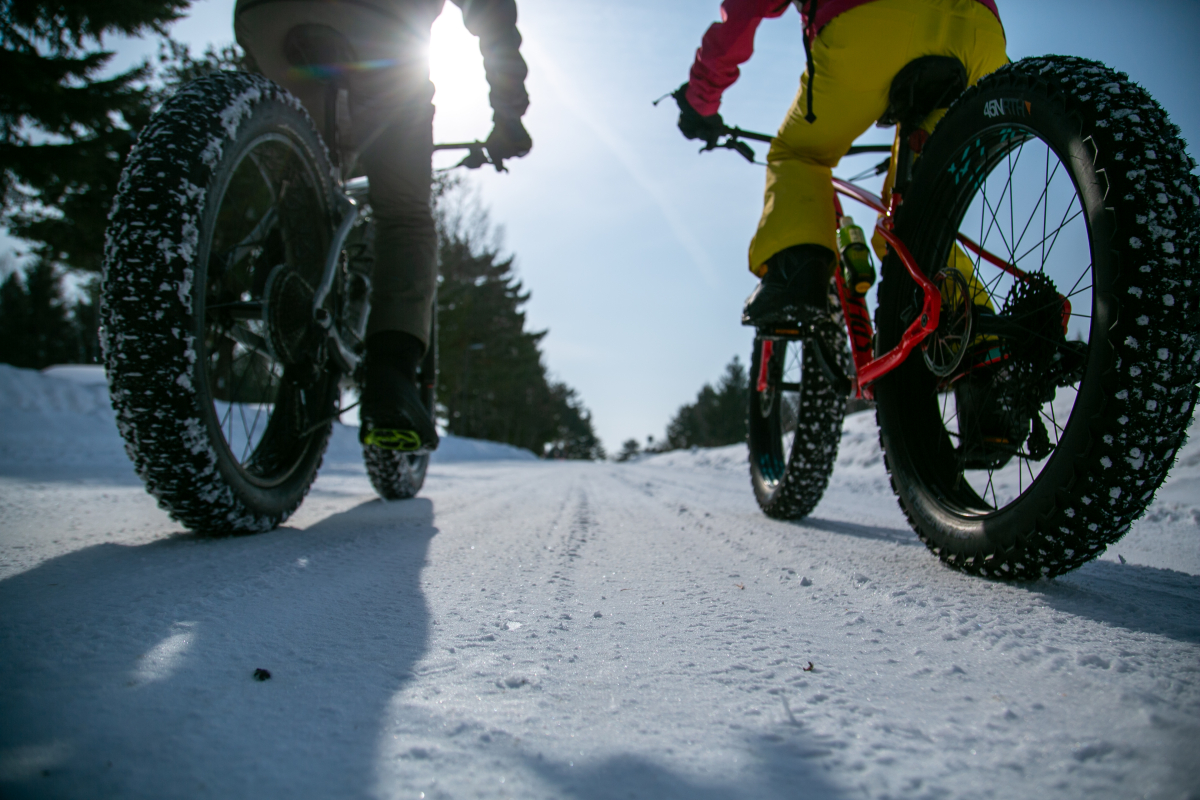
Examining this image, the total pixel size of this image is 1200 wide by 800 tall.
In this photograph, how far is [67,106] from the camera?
10773mm

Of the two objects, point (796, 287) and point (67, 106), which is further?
point (67, 106)

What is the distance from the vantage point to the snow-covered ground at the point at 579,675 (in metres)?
0.41

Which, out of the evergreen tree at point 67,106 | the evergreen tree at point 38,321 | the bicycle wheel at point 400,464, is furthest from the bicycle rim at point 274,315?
the evergreen tree at point 38,321

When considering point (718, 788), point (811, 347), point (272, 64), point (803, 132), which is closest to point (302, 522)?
point (272, 64)

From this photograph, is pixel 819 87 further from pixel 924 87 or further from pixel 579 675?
pixel 579 675

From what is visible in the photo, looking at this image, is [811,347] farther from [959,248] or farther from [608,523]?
[608,523]

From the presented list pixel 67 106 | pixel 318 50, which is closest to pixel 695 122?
pixel 318 50

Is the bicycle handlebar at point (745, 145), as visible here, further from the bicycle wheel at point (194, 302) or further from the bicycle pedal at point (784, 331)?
the bicycle wheel at point (194, 302)

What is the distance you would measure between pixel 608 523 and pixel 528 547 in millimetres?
511

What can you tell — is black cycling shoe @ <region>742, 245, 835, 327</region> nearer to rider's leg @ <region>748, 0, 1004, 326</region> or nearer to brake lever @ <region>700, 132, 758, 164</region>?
rider's leg @ <region>748, 0, 1004, 326</region>

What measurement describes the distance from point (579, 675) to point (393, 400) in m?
1.27

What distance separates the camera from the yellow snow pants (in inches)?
52.1

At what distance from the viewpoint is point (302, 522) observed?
66.3 inches

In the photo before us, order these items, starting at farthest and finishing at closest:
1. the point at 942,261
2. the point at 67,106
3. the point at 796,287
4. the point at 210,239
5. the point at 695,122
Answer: the point at 67,106 → the point at 695,122 → the point at 796,287 → the point at 942,261 → the point at 210,239
